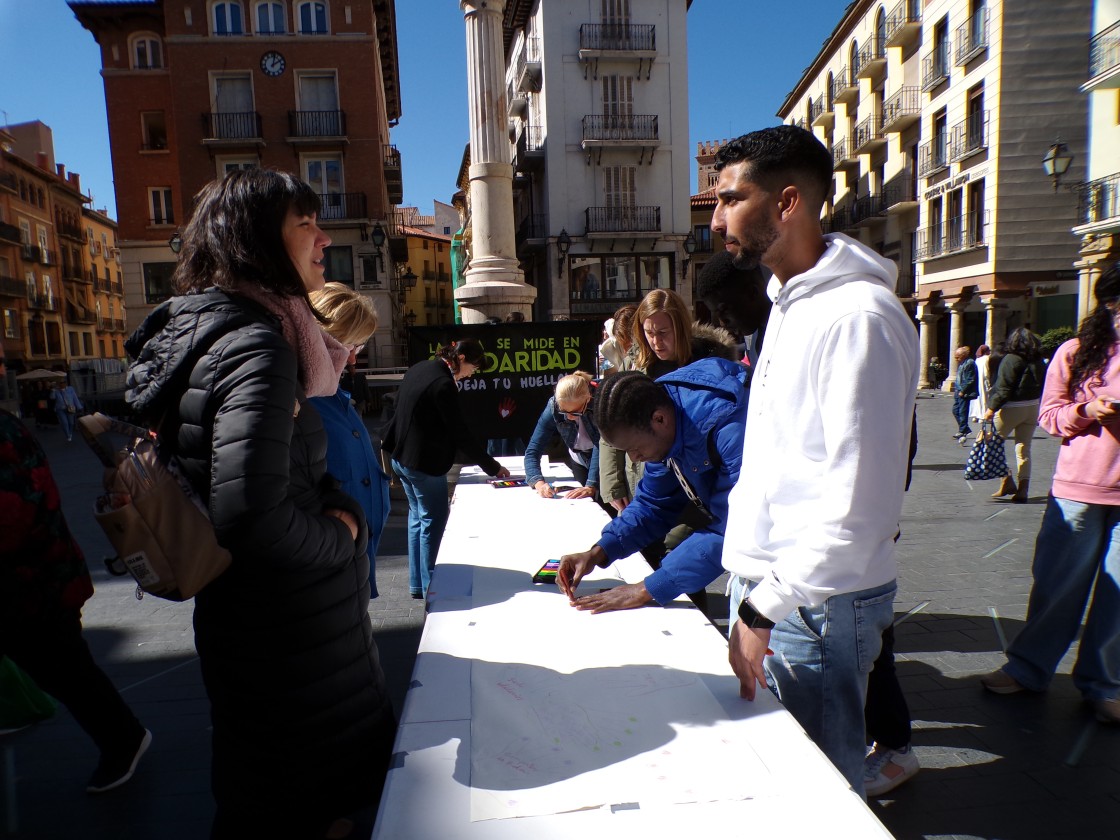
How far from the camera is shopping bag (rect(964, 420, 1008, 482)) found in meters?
7.44

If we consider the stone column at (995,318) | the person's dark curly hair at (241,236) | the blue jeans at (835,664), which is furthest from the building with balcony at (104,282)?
the blue jeans at (835,664)

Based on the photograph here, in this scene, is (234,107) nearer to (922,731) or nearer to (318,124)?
(318,124)

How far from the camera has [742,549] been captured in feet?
5.41

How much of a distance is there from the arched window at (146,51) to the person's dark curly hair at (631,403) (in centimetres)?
3134

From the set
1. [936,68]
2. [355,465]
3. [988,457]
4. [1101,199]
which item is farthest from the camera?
[936,68]

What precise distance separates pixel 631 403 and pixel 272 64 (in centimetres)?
2798

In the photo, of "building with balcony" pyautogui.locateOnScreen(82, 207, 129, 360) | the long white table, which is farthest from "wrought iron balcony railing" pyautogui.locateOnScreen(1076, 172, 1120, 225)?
"building with balcony" pyautogui.locateOnScreen(82, 207, 129, 360)

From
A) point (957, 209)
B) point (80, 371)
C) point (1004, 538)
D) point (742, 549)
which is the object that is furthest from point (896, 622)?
point (80, 371)

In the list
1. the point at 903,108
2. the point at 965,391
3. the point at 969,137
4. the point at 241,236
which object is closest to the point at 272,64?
the point at 903,108

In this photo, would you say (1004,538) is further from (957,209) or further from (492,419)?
(957,209)

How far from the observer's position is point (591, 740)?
1.47 metres

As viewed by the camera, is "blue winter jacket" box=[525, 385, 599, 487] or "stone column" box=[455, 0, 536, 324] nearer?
"blue winter jacket" box=[525, 385, 599, 487]

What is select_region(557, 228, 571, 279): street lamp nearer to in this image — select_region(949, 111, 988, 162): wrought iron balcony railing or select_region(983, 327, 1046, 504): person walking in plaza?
select_region(949, 111, 988, 162): wrought iron balcony railing

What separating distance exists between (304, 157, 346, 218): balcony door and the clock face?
3.03m
